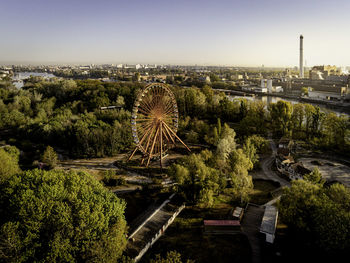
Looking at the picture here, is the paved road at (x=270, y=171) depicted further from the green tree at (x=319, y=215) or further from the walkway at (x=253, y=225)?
the green tree at (x=319, y=215)

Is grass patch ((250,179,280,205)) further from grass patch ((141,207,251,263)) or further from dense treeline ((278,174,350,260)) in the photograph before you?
grass patch ((141,207,251,263))

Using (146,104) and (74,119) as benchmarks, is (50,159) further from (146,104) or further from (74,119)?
(74,119)

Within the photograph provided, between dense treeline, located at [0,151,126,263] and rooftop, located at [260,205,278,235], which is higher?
dense treeline, located at [0,151,126,263]

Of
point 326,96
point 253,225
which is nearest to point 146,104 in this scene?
point 253,225

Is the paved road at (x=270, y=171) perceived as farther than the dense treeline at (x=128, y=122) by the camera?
No

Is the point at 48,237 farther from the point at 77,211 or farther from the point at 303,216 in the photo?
the point at 303,216

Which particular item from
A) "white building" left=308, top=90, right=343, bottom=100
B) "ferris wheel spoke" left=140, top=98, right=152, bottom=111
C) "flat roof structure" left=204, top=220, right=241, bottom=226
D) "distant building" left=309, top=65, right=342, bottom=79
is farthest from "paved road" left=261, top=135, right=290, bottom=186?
"distant building" left=309, top=65, right=342, bottom=79

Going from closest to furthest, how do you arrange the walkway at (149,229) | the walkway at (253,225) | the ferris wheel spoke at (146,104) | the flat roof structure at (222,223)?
the walkway at (149,229), the walkway at (253,225), the flat roof structure at (222,223), the ferris wheel spoke at (146,104)

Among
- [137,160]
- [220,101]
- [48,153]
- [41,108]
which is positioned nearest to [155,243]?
[137,160]

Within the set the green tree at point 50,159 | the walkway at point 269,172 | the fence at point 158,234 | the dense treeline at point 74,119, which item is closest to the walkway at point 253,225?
the fence at point 158,234
